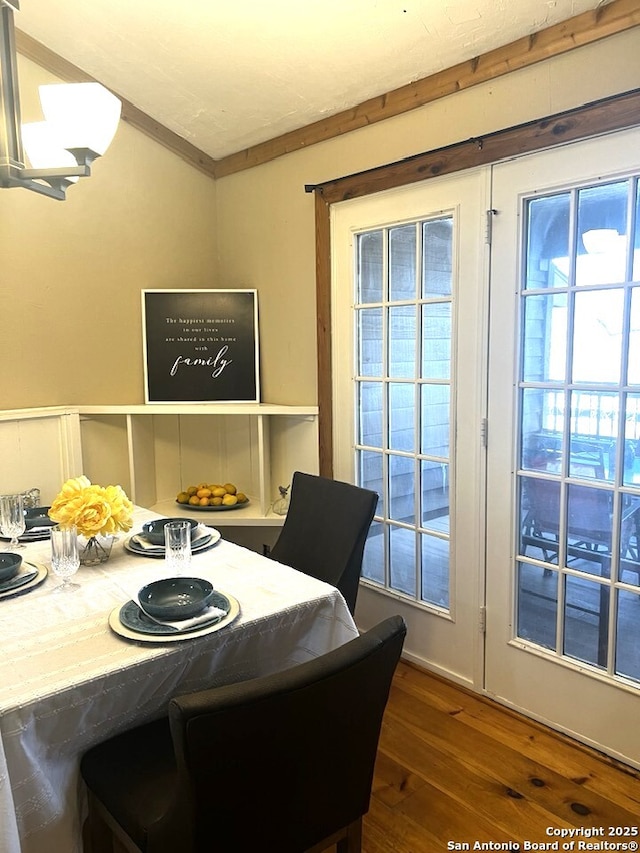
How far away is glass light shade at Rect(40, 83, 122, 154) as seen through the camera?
5.62ft

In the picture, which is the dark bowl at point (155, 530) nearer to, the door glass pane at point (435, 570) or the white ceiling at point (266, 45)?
the door glass pane at point (435, 570)

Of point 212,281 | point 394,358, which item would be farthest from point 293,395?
point 212,281

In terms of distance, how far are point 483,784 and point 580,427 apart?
3.98 ft

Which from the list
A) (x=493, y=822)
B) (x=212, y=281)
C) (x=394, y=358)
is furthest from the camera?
(x=212, y=281)

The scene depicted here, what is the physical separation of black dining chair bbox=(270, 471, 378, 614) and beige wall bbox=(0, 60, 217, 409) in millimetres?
1373

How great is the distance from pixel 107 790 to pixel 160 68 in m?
2.74

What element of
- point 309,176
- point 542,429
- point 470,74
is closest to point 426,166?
point 470,74

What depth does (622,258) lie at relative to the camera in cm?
198

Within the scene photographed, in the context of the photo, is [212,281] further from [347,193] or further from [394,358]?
[394,358]

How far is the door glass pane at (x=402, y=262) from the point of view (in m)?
2.60

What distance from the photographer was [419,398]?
104 inches

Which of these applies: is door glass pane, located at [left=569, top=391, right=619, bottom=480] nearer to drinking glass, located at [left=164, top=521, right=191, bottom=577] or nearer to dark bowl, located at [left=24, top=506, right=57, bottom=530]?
drinking glass, located at [left=164, top=521, right=191, bottom=577]

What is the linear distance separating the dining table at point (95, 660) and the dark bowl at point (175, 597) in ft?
0.19

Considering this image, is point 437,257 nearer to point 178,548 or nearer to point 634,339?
point 634,339
